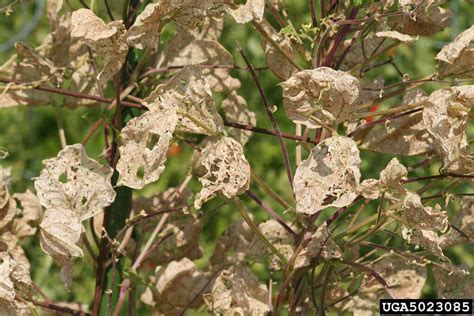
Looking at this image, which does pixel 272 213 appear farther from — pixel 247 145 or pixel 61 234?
pixel 247 145

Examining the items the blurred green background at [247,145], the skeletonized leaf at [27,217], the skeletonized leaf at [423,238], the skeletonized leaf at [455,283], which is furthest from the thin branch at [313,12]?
the blurred green background at [247,145]

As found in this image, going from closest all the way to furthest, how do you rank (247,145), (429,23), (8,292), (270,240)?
(8,292)
(429,23)
(270,240)
(247,145)

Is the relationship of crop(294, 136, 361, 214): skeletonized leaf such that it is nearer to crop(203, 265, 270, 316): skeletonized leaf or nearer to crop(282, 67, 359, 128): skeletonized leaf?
crop(282, 67, 359, 128): skeletonized leaf

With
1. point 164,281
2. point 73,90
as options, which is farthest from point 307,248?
point 73,90

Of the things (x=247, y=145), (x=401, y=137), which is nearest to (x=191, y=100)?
(x=401, y=137)

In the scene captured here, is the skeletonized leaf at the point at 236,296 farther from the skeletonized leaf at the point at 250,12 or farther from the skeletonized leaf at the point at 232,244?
the skeletonized leaf at the point at 250,12

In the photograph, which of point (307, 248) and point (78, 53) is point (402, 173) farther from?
point (78, 53)
